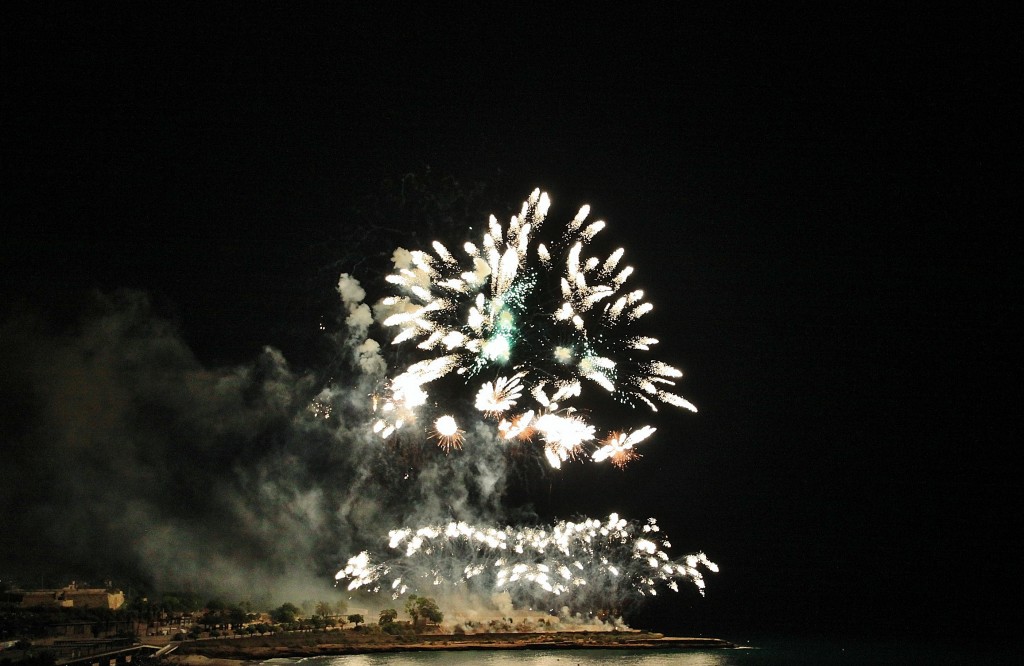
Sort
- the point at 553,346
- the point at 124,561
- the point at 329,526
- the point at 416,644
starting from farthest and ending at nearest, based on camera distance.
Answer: the point at 329,526 < the point at 124,561 < the point at 416,644 < the point at 553,346

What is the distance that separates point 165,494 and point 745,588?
144ft

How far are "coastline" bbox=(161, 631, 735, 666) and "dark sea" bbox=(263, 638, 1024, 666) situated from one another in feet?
1.55

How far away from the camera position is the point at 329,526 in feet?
153

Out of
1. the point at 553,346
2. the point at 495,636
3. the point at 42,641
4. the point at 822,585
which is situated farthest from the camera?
the point at 822,585

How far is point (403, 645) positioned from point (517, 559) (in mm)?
8796

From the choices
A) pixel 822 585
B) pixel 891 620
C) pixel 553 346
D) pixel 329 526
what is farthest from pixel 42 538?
pixel 891 620

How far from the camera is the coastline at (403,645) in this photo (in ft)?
98.6

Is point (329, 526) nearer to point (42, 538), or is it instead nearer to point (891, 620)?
point (42, 538)

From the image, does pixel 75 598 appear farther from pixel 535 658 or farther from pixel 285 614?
pixel 535 658

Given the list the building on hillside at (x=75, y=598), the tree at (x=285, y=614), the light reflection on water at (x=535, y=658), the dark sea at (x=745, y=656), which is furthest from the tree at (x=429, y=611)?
the building on hillside at (x=75, y=598)

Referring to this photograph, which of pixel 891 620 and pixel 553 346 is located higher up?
pixel 553 346

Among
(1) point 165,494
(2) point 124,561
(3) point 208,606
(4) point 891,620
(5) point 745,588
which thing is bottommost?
(4) point 891,620

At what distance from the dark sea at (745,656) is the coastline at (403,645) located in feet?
1.55

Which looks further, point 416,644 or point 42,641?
point 416,644
